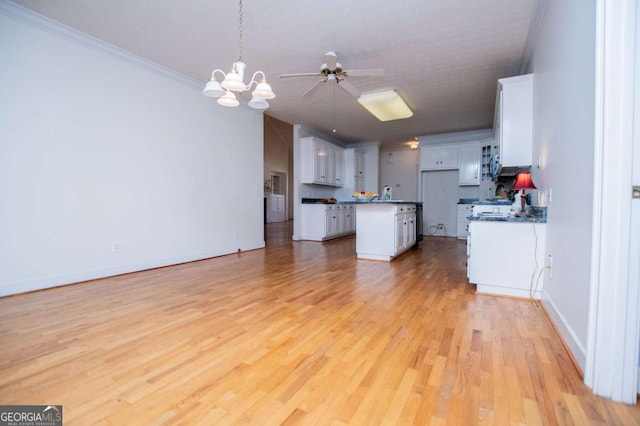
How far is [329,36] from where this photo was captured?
3221 millimetres

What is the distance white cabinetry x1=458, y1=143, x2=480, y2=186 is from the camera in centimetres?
710

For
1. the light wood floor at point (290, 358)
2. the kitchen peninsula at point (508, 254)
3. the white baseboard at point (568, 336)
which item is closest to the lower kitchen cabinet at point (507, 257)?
the kitchen peninsula at point (508, 254)

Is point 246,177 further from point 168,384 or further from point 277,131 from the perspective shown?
point 277,131

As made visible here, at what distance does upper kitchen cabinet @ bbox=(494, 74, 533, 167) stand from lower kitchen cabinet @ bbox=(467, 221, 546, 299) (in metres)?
0.99

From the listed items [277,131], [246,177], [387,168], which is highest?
[277,131]

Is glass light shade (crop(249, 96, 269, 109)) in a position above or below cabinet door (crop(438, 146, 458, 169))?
below

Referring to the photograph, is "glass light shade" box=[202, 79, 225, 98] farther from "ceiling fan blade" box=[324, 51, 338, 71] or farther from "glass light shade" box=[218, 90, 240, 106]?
"ceiling fan blade" box=[324, 51, 338, 71]

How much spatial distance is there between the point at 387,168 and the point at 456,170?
2.39 m

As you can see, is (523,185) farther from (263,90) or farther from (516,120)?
(263,90)

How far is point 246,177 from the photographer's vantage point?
5.48 meters

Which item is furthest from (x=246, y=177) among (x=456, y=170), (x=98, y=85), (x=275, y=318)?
(x=456, y=170)

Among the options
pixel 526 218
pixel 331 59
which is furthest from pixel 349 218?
pixel 526 218

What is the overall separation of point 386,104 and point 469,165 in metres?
3.46

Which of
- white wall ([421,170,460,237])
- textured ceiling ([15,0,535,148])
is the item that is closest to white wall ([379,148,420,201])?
white wall ([421,170,460,237])
